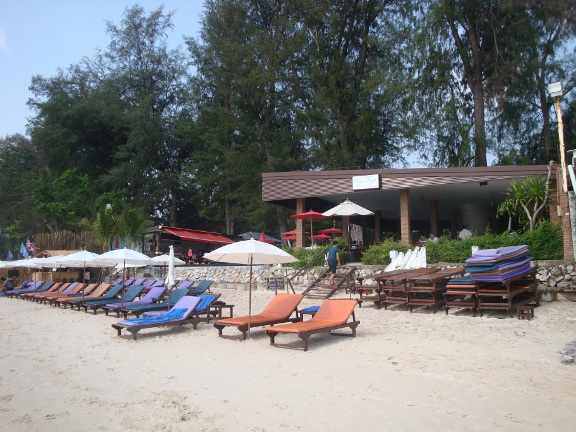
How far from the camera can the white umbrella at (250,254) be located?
903cm

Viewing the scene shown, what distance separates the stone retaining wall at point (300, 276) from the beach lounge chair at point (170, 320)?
6660mm

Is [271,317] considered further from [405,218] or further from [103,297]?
[405,218]

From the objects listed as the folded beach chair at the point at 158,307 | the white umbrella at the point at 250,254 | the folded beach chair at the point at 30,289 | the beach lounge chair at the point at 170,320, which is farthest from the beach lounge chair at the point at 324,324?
the folded beach chair at the point at 30,289

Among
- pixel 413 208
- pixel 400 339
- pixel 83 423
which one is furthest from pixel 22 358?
pixel 413 208

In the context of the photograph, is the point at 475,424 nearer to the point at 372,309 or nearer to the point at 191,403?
the point at 191,403

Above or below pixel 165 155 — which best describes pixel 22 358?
below

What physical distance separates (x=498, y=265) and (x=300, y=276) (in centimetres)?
825

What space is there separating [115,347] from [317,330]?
371 cm

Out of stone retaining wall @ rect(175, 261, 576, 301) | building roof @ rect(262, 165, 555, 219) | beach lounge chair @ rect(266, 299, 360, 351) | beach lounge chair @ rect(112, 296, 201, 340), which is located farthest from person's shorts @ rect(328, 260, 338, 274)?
beach lounge chair @ rect(266, 299, 360, 351)

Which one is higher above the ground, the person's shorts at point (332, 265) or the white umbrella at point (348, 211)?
the white umbrella at point (348, 211)

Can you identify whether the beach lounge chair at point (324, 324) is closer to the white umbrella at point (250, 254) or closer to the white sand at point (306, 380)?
the white sand at point (306, 380)

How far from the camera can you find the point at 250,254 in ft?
30.8

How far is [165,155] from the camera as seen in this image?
1588 inches

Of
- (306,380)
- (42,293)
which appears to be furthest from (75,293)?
(306,380)
